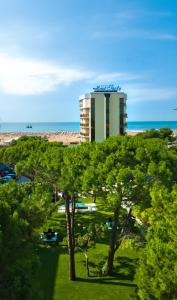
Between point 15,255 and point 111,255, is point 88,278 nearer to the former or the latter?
A: point 111,255

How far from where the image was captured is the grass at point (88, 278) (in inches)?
677

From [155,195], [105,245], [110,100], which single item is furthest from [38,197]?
[110,100]

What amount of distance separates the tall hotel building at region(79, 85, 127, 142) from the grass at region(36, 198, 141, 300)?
59808 millimetres

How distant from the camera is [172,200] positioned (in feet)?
47.8

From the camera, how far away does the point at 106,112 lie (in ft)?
272


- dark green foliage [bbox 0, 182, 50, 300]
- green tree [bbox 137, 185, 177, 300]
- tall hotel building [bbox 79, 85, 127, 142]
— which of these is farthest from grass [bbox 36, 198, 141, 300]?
tall hotel building [bbox 79, 85, 127, 142]

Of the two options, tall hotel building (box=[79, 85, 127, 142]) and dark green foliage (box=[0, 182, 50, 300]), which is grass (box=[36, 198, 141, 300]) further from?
tall hotel building (box=[79, 85, 127, 142])

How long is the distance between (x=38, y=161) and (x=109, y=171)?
14.6ft

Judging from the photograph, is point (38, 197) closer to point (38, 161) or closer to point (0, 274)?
point (38, 161)

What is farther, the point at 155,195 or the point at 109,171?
the point at 109,171

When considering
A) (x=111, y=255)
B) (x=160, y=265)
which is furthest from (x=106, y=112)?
(x=160, y=265)

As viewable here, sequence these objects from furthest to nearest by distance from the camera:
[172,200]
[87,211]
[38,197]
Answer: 1. [87,211]
2. [38,197]
3. [172,200]

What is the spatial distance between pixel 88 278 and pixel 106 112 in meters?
65.5

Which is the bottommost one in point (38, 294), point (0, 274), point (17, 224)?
point (38, 294)
